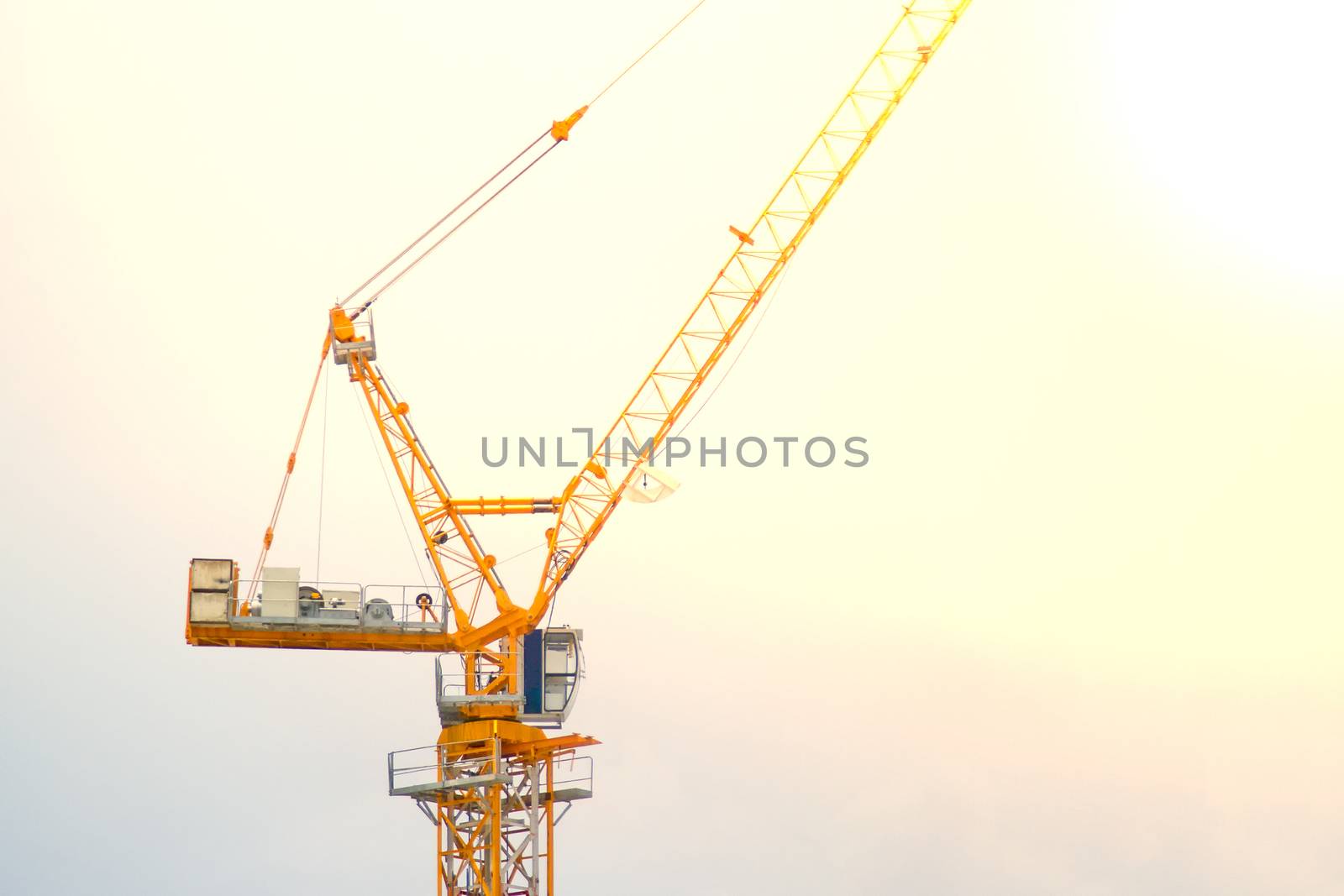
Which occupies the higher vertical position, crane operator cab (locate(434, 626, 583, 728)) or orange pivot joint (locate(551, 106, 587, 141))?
orange pivot joint (locate(551, 106, 587, 141))

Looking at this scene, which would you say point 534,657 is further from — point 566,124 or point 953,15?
point 953,15

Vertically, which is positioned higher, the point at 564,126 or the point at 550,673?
the point at 564,126

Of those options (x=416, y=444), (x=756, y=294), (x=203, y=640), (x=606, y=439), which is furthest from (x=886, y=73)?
(x=203, y=640)

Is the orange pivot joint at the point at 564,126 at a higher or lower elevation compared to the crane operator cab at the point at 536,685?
higher

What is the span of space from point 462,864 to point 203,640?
20.2 m

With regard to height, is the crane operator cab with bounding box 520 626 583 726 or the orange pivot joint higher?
the orange pivot joint

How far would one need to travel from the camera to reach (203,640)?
123125mm

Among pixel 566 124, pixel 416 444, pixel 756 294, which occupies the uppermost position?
pixel 566 124

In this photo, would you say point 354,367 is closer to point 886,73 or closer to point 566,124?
point 566,124

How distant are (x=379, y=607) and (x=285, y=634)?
5.66 meters

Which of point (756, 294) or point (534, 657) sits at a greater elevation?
point (756, 294)

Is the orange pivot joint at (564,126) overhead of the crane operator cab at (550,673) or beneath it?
overhead

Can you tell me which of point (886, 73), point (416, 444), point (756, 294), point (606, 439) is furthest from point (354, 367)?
point (886, 73)

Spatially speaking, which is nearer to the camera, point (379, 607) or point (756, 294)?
point (379, 607)
